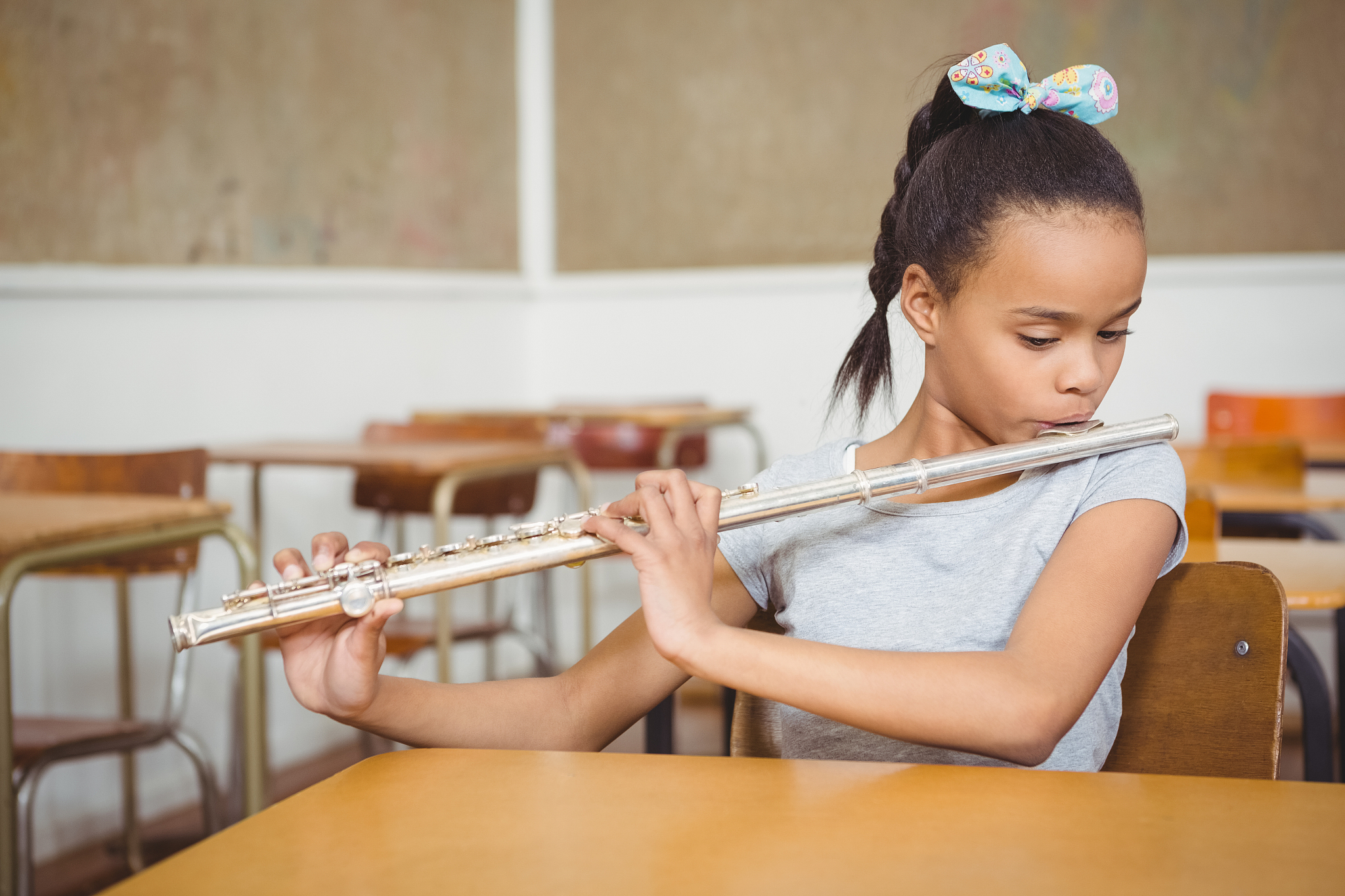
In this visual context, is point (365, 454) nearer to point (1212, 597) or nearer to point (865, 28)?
point (1212, 597)

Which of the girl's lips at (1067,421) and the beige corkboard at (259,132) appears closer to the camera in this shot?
the girl's lips at (1067,421)

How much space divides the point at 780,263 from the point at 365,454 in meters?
1.80

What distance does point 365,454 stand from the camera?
2379 millimetres

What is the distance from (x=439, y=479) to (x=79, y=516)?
1.20 meters

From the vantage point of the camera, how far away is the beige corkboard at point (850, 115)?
3.23 meters

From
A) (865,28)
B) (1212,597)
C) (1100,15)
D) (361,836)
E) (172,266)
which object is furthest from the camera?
(865,28)

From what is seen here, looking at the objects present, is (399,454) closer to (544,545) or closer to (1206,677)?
(544,545)

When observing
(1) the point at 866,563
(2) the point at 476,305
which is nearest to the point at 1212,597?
(1) the point at 866,563

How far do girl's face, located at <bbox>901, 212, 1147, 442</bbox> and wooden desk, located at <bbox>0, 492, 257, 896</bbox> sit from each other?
3.50ft

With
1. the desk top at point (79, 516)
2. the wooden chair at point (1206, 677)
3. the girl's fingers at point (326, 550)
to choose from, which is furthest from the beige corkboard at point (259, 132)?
the wooden chair at point (1206, 677)

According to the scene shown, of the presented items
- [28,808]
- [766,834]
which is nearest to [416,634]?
[28,808]

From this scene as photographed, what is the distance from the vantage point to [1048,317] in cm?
89

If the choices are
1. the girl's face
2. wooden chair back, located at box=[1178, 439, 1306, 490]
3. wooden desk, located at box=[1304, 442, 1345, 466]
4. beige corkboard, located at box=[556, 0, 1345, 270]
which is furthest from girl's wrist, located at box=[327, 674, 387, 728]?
beige corkboard, located at box=[556, 0, 1345, 270]

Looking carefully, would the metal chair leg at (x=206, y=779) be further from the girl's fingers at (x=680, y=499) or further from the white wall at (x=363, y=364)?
the girl's fingers at (x=680, y=499)
